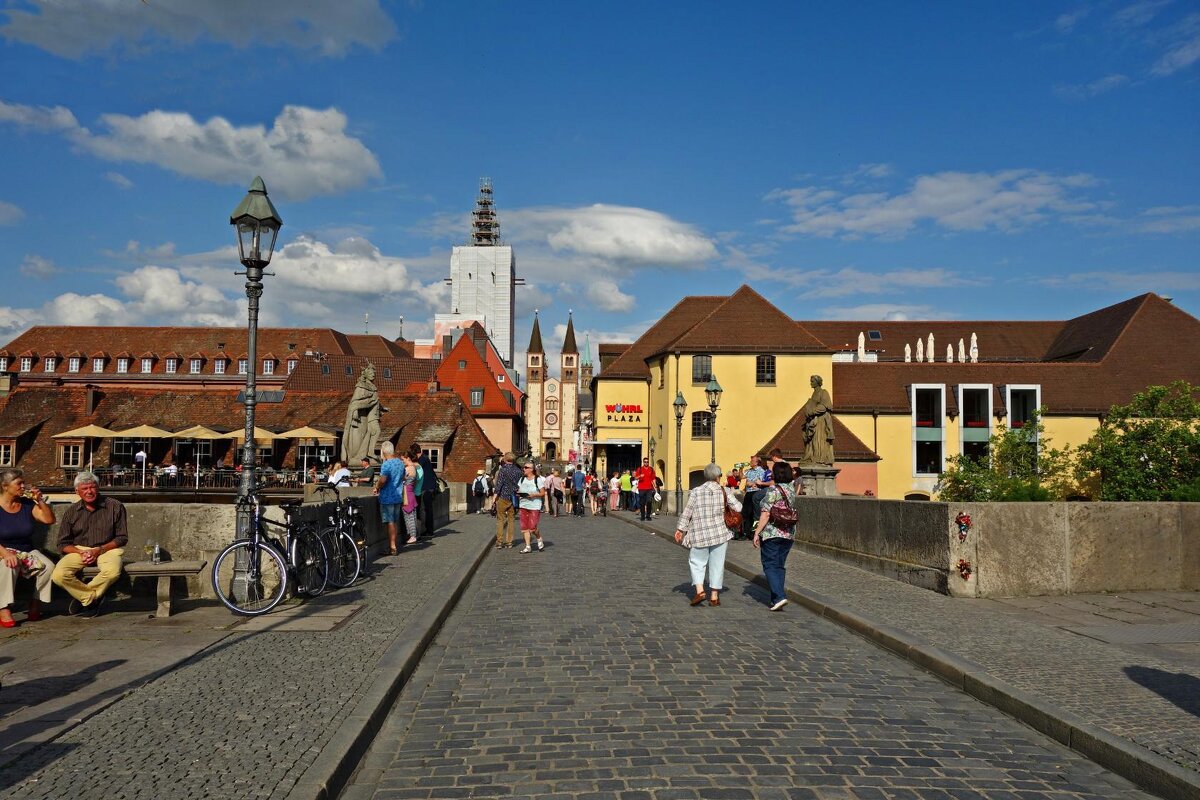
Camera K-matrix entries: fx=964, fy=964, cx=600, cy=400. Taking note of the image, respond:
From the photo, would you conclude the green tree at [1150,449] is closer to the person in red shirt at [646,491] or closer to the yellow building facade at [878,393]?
the person in red shirt at [646,491]

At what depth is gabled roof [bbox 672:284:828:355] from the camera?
5125cm

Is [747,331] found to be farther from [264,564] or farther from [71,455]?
[264,564]

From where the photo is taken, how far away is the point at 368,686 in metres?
6.75

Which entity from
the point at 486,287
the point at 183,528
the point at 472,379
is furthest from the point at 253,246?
the point at 486,287

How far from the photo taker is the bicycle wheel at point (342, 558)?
11812mm

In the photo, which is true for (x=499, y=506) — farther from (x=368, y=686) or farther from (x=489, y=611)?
(x=368, y=686)

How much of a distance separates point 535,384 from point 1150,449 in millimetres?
133131

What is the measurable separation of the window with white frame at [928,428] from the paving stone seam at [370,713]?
41975 millimetres

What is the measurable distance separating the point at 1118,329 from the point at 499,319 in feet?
272

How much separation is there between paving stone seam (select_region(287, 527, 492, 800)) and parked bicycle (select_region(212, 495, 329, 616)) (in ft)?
4.95

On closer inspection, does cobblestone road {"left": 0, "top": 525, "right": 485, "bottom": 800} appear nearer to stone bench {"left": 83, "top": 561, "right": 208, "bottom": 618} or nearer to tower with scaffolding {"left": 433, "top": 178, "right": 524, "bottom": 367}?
stone bench {"left": 83, "top": 561, "right": 208, "bottom": 618}

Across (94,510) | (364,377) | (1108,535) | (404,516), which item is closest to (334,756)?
(94,510)

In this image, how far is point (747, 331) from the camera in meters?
51.9

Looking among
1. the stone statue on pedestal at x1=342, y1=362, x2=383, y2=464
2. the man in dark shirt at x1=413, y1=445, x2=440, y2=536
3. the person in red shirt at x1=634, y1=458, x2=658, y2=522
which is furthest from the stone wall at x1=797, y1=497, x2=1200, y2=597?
the person in red shirt at x1=634, y1=458, x2=658, y2=522
